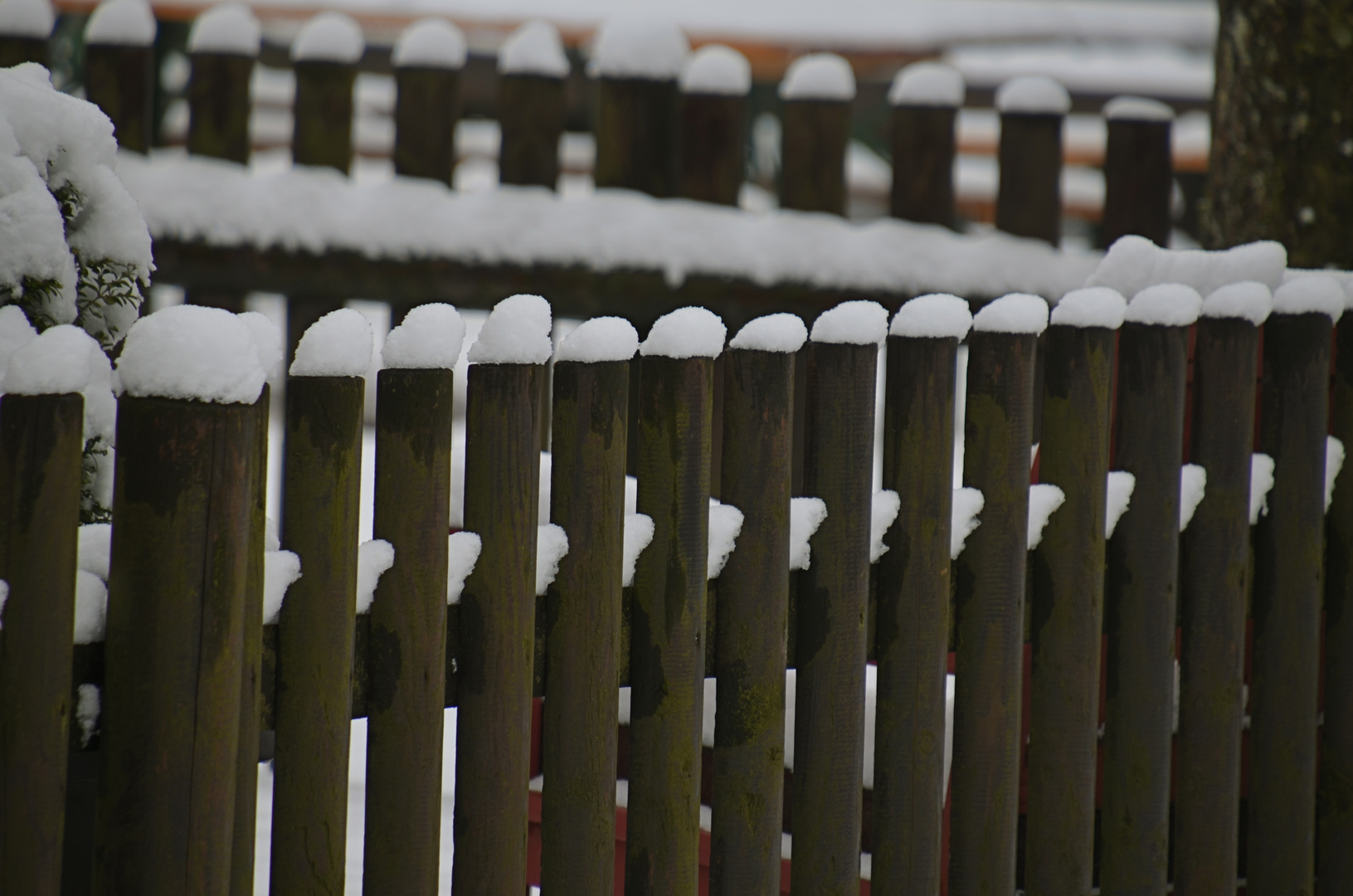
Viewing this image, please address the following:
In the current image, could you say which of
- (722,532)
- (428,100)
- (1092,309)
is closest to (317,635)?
(722,532)

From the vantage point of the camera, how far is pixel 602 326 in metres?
1.58

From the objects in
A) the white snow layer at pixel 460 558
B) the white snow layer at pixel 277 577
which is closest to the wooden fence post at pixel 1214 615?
the white snow layer at pixel 460 558

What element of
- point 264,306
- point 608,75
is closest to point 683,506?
point 608,75

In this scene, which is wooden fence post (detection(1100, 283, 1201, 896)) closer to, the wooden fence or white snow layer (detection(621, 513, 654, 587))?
the wooden fence

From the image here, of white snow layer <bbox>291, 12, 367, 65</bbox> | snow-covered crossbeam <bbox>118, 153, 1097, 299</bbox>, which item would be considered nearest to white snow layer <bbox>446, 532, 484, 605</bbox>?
snow-covered crossbeam <bbox>118, 153, 1097, 299</bbox>

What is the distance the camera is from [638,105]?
3.41 metres

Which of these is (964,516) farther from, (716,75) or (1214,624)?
(716,75)

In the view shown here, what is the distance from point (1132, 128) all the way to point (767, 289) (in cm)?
120

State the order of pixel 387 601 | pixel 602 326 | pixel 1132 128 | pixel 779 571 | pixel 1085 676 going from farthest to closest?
pixel 1132 128 → pixel 1085 676 → pixel 779 571 → pixel 602 326 → pixel 387 601

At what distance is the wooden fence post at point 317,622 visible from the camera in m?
1.38

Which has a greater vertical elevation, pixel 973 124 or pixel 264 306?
pixel 973 124

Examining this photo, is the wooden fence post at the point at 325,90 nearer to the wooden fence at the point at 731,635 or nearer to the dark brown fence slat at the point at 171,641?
the wooden fence at the point at 731,635

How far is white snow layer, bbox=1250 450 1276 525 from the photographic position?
2205mm

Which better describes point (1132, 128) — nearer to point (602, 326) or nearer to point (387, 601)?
point (602, 326)
